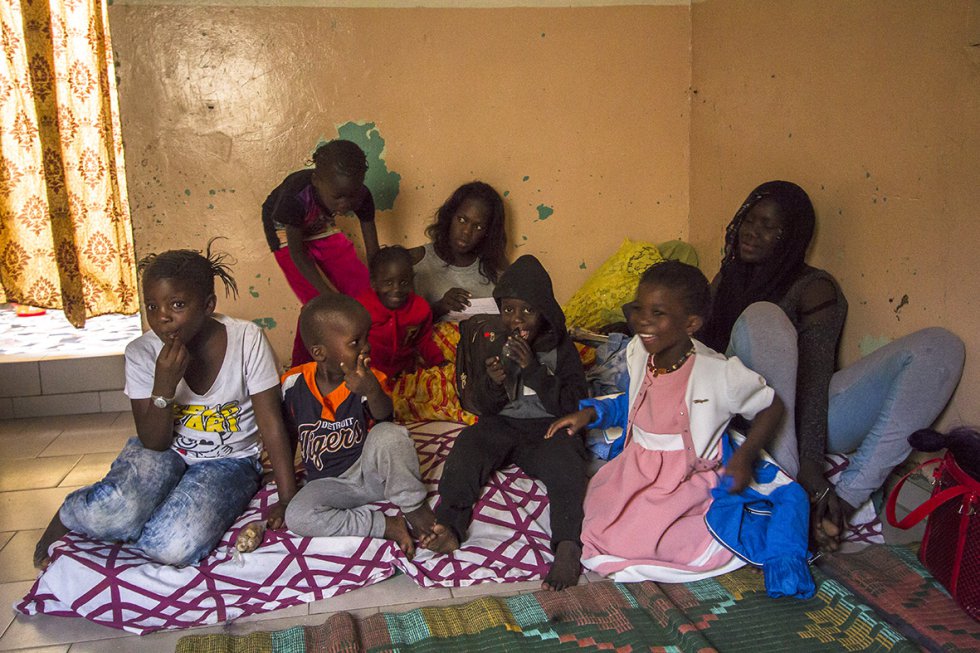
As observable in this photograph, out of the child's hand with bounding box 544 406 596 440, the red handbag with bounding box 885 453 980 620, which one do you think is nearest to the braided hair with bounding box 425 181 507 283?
the child's hand with bounding box 544 406 596 440

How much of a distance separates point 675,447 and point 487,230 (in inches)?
77.2

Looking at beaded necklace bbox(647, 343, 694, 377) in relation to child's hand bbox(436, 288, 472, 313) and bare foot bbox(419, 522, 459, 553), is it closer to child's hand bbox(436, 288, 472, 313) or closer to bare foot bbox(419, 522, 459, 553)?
bare foot bbox(419, 522, 459, 553)

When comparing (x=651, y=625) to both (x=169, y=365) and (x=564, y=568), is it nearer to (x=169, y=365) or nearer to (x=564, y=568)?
(x=564, y=568)

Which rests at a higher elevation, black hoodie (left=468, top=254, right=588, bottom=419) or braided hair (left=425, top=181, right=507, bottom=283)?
braided hair (left=425, top=181, right=507, bottom=283)

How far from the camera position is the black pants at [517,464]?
2.41 metres

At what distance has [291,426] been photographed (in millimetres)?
2574

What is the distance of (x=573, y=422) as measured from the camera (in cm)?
250

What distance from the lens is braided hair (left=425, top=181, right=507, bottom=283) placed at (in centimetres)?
396

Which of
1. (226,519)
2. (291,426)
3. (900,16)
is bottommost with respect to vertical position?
(226,519)

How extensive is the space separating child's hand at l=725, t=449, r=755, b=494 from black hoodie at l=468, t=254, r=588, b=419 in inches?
25.3

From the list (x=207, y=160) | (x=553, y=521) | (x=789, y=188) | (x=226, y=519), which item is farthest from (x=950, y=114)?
(x=207, y=160)

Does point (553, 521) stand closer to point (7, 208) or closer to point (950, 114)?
point (950, 114)

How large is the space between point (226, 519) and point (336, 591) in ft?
1.50

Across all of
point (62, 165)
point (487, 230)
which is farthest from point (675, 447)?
point (62, 165)
